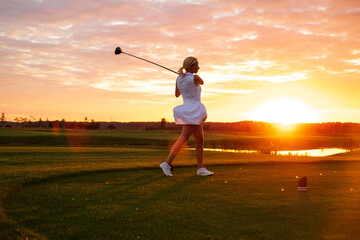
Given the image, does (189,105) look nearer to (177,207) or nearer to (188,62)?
(188,62)

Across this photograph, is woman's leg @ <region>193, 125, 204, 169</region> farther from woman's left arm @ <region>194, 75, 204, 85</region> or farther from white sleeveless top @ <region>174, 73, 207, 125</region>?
woman's left arm @ <region>194, 75, 204, 85</region>

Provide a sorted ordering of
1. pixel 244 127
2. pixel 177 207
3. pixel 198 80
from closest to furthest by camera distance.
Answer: pixel 177 207 → pixel 198 80 → pixel 244 127

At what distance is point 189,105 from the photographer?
7.67 meters

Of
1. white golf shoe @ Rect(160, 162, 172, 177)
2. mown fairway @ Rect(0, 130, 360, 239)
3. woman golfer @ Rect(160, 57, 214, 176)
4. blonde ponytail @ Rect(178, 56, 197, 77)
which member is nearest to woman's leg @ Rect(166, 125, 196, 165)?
woman golfer @ Rect(160, 57, 214, 176)

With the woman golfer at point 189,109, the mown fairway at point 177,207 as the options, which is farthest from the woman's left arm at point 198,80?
the mown fairway at point 177,207

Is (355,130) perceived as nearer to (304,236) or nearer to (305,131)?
(305,131)

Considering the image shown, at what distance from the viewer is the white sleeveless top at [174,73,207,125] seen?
24.9 ft

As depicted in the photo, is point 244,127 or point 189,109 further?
point 244,127

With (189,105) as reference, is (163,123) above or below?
above

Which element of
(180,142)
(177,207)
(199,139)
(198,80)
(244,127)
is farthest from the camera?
(244,127)

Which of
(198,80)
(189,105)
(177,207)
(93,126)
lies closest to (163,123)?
(93,126)

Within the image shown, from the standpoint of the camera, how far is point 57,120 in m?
80.1

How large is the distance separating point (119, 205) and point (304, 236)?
243 centimetres

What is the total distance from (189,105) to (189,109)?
106mm
